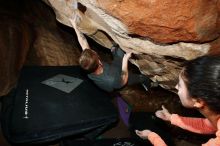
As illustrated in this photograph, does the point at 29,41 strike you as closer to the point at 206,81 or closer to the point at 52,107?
the point at 52,107

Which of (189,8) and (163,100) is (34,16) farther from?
(189,8)

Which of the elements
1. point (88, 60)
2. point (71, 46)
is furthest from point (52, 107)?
point (71, 46)

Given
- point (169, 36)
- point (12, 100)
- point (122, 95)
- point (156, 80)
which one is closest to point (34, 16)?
point (12, 100)

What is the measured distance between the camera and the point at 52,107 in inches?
93.8

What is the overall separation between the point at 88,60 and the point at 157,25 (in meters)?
0.59

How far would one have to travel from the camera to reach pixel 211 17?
1707mm

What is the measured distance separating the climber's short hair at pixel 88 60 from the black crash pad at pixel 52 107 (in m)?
0.35

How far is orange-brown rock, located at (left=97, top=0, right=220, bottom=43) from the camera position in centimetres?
162

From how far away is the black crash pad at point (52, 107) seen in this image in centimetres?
226

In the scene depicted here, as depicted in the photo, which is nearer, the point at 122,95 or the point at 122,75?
the point at 122,75

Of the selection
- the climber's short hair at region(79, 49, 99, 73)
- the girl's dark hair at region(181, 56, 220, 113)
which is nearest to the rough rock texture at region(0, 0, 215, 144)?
the climber's short hair at region(79, 49, 99, 73)

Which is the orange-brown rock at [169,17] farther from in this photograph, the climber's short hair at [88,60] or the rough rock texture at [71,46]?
the climber's short hair at [88,60]

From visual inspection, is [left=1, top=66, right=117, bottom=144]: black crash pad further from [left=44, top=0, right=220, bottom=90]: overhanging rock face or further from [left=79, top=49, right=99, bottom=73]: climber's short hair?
[left=44, top=0, right=220, bottom=90]: overhanging rock face

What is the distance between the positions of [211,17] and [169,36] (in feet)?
0.78
